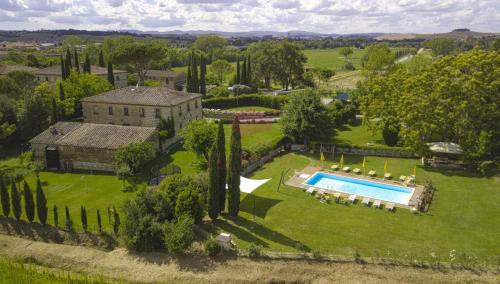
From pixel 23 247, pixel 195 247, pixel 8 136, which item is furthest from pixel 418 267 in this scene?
pixel 8 136

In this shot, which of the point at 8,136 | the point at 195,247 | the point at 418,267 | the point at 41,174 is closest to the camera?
the point at 418,267

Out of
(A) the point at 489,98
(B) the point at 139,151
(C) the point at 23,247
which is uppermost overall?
(A) the point at 489,98

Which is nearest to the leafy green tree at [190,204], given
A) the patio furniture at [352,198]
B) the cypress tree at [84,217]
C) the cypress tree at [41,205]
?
the cypress tree at [84,217]

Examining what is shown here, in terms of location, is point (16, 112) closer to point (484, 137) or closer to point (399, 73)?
point (399, 73)

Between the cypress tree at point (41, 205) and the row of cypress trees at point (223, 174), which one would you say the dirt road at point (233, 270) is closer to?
the cypress tree at point (41, 205)

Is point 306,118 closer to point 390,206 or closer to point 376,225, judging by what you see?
point 390,206

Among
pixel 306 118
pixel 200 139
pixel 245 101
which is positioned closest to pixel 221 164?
pixel 200 139
